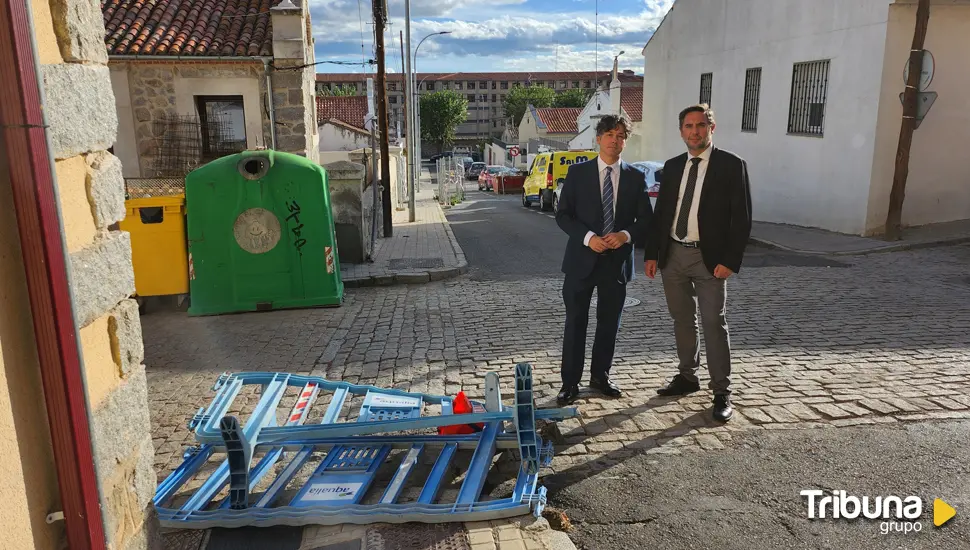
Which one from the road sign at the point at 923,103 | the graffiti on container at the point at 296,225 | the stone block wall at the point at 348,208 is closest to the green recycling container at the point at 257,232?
the graffiti on container at the point at 296,225

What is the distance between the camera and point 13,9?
81.7 inches

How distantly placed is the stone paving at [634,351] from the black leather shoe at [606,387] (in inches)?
3.1

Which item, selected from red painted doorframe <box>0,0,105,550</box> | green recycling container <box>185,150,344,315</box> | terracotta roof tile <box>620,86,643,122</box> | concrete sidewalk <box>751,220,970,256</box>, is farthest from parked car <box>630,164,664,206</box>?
terracotta roof tile <box>620,86,643,122</box>

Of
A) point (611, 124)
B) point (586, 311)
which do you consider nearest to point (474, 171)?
point (586, 311)

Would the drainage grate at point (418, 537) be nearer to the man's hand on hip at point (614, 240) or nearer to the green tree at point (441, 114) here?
the man's hand on hip at point (614, 240)

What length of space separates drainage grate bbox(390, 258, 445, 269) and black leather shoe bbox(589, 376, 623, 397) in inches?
242

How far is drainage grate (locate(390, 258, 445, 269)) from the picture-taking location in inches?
443

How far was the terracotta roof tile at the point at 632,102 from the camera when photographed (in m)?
45.3

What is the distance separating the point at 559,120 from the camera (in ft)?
216

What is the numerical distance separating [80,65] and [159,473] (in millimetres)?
2667

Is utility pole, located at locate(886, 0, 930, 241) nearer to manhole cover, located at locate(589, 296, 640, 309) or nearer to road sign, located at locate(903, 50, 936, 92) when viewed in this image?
road sign, located at locate(903, 50, 936, 92)

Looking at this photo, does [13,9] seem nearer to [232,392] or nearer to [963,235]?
[232,392]

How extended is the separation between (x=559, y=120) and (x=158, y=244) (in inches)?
2369

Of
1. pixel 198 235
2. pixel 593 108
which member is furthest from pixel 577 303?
pixel 593 108
